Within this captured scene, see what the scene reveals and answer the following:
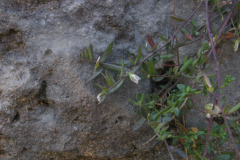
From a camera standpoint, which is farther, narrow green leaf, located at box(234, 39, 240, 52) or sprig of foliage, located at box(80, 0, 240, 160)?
narrow green leaf, located at box(234, 39, 240, 52)

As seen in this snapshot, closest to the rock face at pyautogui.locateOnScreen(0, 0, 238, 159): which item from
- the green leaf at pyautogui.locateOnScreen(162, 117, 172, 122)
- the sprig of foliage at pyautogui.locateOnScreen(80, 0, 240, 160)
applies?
the sprig of foliage at pyautogui.locateOnScreen(80, 0, 240, 160)

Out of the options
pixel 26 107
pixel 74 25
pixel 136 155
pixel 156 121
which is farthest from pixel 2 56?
pixel 136 155

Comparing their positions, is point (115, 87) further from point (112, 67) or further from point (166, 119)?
point (166, 119)

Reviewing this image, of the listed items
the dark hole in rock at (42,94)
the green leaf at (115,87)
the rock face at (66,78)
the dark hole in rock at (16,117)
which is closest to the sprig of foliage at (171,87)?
the green leaf at (115,87)

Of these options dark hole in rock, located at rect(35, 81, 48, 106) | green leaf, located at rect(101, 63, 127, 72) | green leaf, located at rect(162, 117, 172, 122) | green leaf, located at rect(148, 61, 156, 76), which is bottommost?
green leaf, located at rect(162, 117, 172, 122)

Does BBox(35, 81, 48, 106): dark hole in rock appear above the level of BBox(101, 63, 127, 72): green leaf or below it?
below

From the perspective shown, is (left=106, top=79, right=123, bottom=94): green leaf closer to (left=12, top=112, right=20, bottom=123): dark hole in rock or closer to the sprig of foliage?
the sprig of foliage

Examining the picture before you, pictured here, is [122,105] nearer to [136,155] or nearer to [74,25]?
[136,155]

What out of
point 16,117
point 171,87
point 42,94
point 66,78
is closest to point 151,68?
point 171,87
